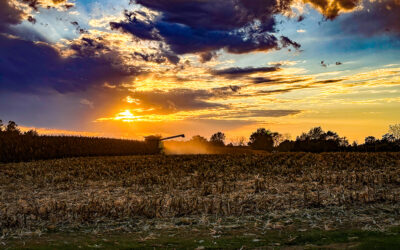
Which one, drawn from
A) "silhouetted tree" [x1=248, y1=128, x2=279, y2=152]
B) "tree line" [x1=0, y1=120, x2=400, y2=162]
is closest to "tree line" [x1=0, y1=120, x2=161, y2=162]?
"tree line" [x1=0, y1=120, x2=400, y2=162]

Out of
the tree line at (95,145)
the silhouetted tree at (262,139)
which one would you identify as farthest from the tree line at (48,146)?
the silhouetted tree at (262,139)

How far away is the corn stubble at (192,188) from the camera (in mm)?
15750

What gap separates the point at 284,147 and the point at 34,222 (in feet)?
152

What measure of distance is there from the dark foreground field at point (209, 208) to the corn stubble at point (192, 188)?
0.21 feet

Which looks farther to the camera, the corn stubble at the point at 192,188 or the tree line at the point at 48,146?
the tree line at the point at 48,146

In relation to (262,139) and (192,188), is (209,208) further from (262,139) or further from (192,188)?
(262,139)

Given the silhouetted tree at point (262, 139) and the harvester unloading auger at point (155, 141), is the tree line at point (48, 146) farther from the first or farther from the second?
the silhouetted tree at point (262, 139)

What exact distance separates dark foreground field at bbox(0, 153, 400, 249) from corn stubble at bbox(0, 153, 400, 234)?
6 centimetres

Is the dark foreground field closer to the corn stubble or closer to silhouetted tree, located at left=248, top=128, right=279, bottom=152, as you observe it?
the corn stubble

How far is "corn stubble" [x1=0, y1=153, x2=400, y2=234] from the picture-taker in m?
15.8

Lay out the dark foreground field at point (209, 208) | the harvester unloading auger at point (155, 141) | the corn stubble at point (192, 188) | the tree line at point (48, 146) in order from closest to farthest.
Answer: the dark foreground field at point (209, 208)
the corn stubble at point (192, 188)
the tree line at point (48, 146)
the harvester unloading auger at point (155, 141)

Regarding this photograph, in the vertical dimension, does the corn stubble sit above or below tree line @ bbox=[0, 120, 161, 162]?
→ below

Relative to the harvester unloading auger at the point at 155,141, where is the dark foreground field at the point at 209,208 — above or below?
below

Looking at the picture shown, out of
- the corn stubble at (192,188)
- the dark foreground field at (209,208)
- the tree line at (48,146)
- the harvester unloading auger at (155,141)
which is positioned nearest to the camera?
the dark foreground field at (209,208)
